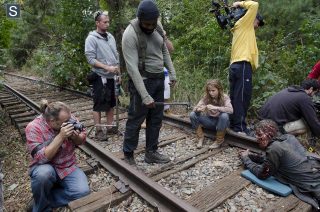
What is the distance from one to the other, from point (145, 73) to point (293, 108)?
7.06ft

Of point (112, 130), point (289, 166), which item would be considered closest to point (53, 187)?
point (112, 130)

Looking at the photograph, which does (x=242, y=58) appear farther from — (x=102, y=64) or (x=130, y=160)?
(x=130, y=160)

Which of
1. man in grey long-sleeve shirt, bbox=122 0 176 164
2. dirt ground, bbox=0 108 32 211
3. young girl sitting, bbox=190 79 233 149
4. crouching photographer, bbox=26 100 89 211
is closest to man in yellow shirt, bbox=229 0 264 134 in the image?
young girl sitting, bbox=190 79 233 149

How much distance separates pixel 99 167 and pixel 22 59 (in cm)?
1914

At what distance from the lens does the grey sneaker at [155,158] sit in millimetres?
4043

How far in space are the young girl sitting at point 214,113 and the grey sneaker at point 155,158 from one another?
2.26 ft

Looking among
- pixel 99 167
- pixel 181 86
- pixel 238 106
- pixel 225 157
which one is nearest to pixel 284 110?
pixel 238 106

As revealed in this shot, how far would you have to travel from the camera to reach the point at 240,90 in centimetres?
484

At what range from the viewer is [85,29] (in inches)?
331

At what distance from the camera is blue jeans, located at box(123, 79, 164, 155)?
3779 millimetres

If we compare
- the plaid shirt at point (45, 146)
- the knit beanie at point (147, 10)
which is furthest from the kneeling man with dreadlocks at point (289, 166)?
the plaid shirt at point (45, 146)

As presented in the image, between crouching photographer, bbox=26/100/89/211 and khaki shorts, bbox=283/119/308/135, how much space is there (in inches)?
111

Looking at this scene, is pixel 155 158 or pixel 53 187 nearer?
pixel 53 187

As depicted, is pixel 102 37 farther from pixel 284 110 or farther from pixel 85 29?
pixel 85 29
